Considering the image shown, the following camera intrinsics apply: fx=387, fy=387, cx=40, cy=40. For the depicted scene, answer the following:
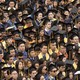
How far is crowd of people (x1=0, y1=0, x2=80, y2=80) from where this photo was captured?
9727 mm

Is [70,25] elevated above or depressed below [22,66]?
above

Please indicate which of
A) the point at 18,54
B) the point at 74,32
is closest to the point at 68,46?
the point at 74,32

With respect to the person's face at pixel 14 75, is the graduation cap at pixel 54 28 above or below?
above

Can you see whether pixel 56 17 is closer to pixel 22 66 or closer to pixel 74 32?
pixel 74 32

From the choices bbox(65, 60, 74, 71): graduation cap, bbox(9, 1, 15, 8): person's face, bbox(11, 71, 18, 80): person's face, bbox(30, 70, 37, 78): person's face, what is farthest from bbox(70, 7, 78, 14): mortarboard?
bbox(11, 71, 18, 80): person's face

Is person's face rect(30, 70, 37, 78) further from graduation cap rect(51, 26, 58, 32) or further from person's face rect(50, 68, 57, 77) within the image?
graduation cap rect(51, 26, 58, 32)

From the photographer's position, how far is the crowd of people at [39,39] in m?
9.73

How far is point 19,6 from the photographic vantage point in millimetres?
13406

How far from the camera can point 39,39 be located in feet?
36.6

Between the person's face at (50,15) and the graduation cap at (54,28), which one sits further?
the person's face at (50,15)

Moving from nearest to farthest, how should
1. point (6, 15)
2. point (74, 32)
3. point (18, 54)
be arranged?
point (18, 54) < point (74, 32) < point (6, 15)

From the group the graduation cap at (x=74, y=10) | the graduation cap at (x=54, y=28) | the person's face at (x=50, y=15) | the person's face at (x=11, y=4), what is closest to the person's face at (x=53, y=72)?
the graduation cap at (x=54, y=28)

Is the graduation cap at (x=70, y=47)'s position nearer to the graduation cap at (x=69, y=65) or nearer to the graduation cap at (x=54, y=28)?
the graduation cap at (x=69, y=65)

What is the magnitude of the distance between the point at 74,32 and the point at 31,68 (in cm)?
224
